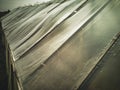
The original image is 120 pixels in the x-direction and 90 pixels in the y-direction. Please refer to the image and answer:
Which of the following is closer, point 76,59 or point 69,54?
point 76,59

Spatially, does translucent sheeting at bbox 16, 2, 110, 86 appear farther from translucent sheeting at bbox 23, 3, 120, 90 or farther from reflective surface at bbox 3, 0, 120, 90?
translucent sheeting at bbox 23, 3, 120, 90

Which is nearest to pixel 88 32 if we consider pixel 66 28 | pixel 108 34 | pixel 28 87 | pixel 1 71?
pixel 108 34

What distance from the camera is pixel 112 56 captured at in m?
1.64

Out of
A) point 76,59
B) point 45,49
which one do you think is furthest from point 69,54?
point 45,49

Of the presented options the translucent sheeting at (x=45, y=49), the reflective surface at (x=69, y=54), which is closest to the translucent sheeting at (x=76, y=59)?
the reflective surface at (x=69, y=54)

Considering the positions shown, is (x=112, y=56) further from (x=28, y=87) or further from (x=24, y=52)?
(x=24, y=52)

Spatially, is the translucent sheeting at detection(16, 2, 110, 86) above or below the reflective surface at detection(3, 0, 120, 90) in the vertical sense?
below

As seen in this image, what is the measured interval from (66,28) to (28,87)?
4.35 ft

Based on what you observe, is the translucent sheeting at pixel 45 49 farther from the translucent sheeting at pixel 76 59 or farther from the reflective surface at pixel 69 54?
the translucent sheeting at pixel 76 59

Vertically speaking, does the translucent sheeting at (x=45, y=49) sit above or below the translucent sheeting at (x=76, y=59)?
below

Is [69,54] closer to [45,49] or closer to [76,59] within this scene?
[76,59]

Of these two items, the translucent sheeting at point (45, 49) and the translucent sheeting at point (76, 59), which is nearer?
the translucent sheeting at point (76, 59)

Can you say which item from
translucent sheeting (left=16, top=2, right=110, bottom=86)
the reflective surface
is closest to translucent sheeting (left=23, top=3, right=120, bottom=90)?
the reflective surface

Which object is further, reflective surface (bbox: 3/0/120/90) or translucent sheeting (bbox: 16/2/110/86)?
translucent sheeting (bbox: 16/2/110/86)
